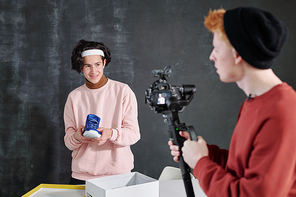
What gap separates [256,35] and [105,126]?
136cm

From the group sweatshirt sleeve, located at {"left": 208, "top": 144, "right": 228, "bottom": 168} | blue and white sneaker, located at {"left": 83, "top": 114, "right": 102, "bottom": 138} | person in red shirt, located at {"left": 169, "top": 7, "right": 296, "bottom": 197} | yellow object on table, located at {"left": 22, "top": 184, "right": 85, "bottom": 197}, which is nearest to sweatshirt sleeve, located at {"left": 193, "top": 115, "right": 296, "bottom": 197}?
person in red shirt, located at {"left": 169, "top": 7, "right": 296, "bottom": 197}

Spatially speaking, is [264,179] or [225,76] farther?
[225,76]

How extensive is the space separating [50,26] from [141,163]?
1784 mm

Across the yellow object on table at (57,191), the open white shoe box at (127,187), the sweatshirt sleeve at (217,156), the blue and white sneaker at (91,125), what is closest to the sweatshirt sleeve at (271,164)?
the sweatshirt sleeve at (217,156)

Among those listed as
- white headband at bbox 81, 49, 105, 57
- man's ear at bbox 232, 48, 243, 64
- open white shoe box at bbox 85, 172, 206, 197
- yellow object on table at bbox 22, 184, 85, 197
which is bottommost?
yellow object on table at bbox 22, 184, 85, 197

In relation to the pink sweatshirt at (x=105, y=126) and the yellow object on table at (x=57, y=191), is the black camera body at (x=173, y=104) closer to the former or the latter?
the yellow object on table at (x=57, y=191)

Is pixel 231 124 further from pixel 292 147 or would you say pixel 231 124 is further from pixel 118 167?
pixel 292 147

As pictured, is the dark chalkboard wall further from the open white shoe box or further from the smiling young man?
the open white shoe box

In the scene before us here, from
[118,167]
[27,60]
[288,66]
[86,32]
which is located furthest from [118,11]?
[288,66]

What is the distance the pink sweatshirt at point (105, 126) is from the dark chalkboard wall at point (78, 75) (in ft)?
2.56

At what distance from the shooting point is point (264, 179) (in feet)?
1.97

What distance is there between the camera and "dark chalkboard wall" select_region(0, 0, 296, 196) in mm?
Answer: 2555

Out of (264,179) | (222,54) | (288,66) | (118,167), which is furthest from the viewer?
(288,66)

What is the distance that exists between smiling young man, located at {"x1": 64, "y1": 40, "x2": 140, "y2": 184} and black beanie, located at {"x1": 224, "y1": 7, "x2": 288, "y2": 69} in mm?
1166
